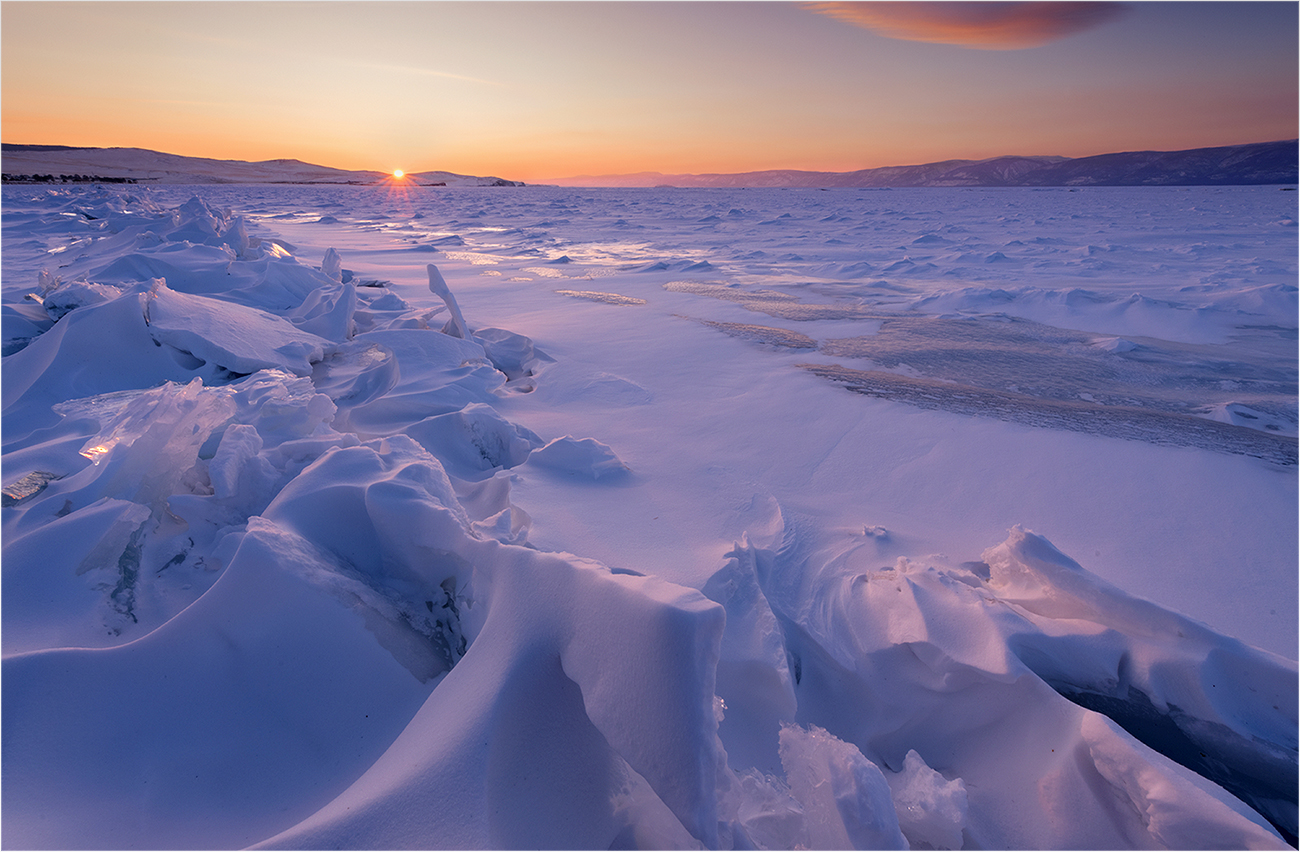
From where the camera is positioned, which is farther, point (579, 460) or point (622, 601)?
point (579, 460)

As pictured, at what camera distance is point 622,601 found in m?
1.05

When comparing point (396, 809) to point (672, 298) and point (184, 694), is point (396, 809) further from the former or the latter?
point (672, 298)

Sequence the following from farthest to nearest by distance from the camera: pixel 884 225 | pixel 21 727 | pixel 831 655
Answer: pixel 884 225
pixel 831 655
pixel 21 727

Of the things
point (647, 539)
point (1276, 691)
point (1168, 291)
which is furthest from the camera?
point (1168, 291)

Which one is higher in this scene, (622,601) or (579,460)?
(622,601)

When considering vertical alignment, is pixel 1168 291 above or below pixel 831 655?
above

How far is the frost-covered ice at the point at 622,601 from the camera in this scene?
40.0 inches

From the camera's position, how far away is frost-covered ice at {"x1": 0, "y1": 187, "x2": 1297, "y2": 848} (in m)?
1.02

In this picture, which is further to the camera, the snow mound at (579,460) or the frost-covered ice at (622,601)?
the snow mound at (579,460)

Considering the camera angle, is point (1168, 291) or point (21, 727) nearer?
point (21, 727)

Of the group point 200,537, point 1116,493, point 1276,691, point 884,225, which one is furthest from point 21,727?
point 884,225

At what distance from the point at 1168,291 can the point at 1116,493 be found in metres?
5.62

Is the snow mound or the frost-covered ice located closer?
the frost-covered ice

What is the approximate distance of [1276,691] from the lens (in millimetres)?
1274
